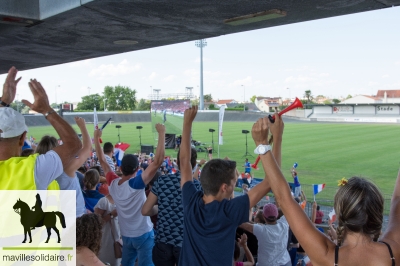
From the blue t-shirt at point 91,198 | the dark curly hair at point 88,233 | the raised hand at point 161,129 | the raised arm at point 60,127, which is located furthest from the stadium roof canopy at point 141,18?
the blue t-shirt at point 91,198

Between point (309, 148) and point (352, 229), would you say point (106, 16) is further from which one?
point (309, 148)

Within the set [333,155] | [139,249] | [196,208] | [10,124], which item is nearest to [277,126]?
[196,208]

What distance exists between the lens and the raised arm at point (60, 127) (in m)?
2.03

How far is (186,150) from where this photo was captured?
2727mm

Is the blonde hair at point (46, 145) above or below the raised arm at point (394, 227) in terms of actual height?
above

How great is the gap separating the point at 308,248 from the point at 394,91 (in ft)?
375

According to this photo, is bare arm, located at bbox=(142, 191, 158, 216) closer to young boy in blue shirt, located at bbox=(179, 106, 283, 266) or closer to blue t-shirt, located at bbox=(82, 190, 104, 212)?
young boy in blue shirt, located at bbox=(179, 106, 283, 266)

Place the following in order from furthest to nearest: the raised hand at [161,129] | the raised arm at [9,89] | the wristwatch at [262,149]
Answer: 1. the raised hand at [161,129]
2. the raised arm at [9,89]
3. the wristwatch at [262,149]

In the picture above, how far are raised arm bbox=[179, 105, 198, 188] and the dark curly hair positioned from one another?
67 cm

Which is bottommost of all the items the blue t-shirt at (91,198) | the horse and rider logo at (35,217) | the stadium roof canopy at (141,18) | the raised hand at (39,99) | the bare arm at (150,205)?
the blue t-shirt at (91,198)

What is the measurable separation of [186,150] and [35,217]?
1.11 meters

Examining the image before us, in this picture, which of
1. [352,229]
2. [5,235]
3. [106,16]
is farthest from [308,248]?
[106,16]

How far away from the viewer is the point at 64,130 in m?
2.04

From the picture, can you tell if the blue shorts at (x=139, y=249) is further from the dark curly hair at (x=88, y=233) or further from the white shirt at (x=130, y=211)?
the dark curly hair at (x=88, y=233)
